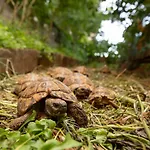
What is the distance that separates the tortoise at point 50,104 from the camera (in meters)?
1.00

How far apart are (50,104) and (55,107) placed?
2cm

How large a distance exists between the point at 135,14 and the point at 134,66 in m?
1.38

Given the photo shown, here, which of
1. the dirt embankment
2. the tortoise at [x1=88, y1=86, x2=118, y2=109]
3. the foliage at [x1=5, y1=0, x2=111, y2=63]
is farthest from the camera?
the foliage at [x1=5, y1=0, x2=111, y2=63]

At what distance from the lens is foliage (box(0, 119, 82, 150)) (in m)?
0.71

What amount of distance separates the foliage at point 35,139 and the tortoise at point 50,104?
0.26 feet

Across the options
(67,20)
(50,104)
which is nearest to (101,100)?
(50,104)

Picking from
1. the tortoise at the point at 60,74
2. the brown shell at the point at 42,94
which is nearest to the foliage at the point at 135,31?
the tortoise at the point at 60,74

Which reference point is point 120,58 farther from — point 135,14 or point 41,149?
point 41,149

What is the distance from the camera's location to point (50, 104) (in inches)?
38.9

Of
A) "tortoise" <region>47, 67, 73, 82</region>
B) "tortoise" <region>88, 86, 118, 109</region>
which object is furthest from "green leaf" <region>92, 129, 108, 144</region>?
"tortoise" <region>47, 67, 73, 82</region>

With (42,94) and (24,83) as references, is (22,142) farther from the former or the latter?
(24,83)

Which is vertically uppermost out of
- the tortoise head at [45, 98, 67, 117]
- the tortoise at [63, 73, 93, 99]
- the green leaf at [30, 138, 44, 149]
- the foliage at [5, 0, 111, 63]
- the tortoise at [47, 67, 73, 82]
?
the foliage at [5, 0, 111, 63]

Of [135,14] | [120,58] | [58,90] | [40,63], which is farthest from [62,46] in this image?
[58,90]

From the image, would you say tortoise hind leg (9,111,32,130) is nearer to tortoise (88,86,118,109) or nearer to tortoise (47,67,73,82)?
tortoise (88,86,118,109)
